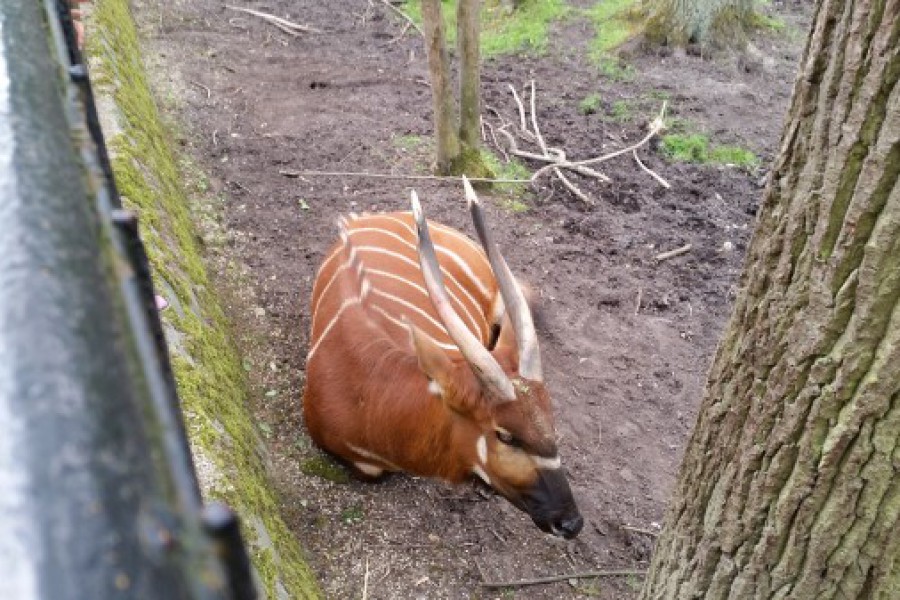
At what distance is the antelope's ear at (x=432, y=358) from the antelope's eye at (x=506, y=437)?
0.26 meters

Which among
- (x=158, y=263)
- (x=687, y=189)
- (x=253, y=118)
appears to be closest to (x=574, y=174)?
(x=687, y=189)

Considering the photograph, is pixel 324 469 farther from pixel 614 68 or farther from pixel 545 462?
pixel 614 68

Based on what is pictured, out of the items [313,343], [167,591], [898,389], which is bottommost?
[313,343]

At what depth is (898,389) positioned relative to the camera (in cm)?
127

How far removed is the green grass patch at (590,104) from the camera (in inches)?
253

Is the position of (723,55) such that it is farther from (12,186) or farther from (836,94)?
(12,186)

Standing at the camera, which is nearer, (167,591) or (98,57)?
(167,591)

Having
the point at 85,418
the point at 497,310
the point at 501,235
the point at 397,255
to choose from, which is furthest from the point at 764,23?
the point at 85,418

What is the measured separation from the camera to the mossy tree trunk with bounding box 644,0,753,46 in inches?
284

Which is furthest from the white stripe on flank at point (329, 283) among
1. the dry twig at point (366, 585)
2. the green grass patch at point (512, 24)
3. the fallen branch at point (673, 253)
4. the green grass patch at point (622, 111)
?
the green grass patch at point (512, 24)

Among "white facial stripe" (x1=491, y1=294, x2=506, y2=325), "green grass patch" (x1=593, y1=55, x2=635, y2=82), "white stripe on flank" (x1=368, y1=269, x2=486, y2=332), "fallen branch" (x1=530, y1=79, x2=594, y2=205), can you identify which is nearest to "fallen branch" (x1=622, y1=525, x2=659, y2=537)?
"white stripe on flank" (x1=368, y1=269, x2=486, y2=332)

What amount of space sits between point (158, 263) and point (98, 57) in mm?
1697

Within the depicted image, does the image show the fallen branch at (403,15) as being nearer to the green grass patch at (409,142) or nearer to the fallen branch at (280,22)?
the fallen branch at (280,22)

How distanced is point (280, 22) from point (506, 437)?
6008 mm
